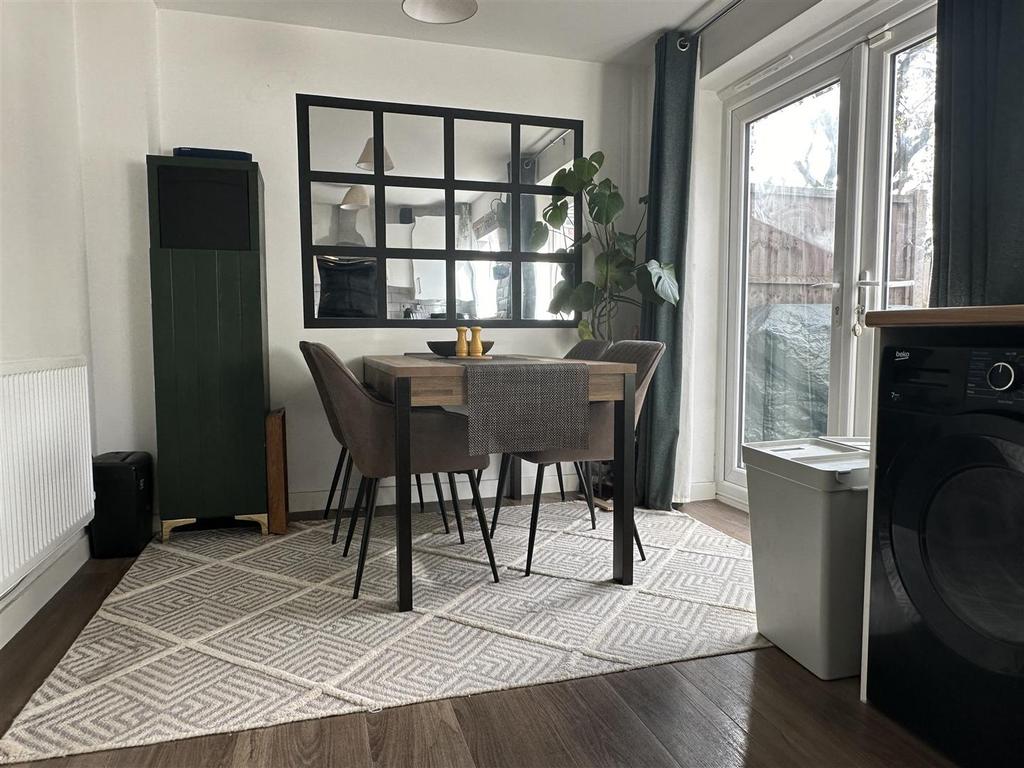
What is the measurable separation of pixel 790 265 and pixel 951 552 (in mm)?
2040

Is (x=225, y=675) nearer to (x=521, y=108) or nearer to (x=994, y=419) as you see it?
(x=994, y=419)

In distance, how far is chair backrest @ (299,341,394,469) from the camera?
2223mm

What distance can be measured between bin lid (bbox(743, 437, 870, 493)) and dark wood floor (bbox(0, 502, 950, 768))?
528mm

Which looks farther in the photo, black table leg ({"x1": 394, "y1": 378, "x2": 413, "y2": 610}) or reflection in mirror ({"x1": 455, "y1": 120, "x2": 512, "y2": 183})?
reflection in mirror ({"x1": 455, "y1": 120, "x2": 512, "y2": 183})

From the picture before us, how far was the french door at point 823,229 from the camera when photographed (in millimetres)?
2506

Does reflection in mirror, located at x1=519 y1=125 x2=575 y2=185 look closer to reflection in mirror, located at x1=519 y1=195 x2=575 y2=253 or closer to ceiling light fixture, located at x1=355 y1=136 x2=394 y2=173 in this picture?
reflection in mirror, located at x1=519 y1=195 x2=575 y2=253

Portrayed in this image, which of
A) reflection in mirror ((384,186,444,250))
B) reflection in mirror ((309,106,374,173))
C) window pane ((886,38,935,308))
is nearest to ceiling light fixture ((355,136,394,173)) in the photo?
reflection in mirror ((309,106,374,173))

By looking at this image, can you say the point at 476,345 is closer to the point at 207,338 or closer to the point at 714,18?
the point at 207,338

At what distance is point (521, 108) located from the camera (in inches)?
146

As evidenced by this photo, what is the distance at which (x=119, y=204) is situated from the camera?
3.04 meters

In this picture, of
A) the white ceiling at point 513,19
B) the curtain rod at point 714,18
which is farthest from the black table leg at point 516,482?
the curtain rod at point 714,18

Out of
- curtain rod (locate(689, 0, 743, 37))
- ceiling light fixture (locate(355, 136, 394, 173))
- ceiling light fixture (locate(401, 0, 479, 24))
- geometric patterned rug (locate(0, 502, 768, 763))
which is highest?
curtain rod (locate(689, 0, 743, 37))

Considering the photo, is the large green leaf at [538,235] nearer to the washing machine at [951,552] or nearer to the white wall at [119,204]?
the white wall at [119,204]

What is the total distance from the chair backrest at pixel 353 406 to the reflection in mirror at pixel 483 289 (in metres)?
1.47
